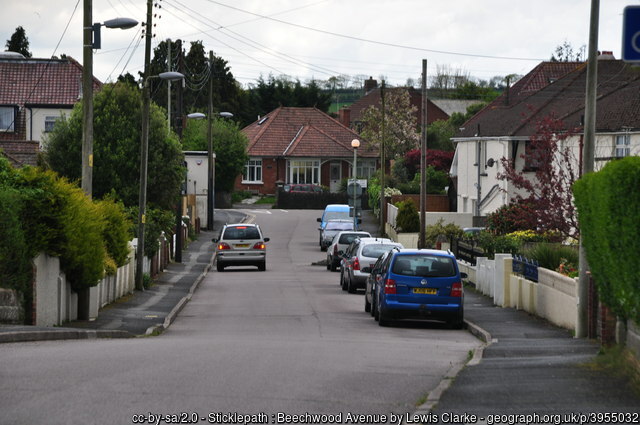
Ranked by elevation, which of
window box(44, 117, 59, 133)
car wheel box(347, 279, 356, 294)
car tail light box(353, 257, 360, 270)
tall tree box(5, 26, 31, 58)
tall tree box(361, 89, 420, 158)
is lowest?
car wheel box(347, 279, 356, 294)

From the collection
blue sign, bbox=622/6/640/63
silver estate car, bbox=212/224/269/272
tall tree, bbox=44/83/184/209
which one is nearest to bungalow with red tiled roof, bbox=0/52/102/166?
tall tree, bbox=44/83/184/209

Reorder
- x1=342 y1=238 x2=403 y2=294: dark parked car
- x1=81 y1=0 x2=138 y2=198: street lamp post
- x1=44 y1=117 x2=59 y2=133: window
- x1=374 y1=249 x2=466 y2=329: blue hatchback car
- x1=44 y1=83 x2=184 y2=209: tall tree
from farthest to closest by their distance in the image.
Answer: x1=44 y1=117 x2=59 y2=133: window
x1=44 y1=83 x2=184 y2=209: tall tree
x1=342 y1=238 x2=403 y2=294: dark parked car
x1=81 y1=0 x2=138 y2=198: street lamp post
x1=374 y1=249 x2=466 y2=329: blue hatchback car

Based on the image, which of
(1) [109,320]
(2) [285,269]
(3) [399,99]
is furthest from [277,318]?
(3) [399,99]

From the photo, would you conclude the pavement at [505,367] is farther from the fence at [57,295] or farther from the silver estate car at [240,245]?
the silver estate car at [240,245]

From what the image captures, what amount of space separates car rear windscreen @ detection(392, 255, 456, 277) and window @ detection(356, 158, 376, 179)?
234 feet

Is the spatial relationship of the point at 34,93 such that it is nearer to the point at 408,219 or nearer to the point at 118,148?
the point at 118,148

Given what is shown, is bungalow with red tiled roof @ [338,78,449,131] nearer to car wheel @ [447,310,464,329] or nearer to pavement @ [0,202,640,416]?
pavement @ [0,202,640,416]

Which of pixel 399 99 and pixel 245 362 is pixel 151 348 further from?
pixel 399 99

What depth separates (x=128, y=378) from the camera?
472 inches

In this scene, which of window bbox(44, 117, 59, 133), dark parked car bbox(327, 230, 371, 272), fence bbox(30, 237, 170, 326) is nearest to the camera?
fence bbox(30, 237, 170, 326)

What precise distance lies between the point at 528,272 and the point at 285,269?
20381mm

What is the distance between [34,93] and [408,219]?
25.4m

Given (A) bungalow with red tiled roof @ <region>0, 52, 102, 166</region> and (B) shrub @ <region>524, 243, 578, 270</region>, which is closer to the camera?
(B) shrub @ <region>524, 243, 578, 270</region>

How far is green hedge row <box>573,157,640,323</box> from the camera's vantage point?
12.2 m
